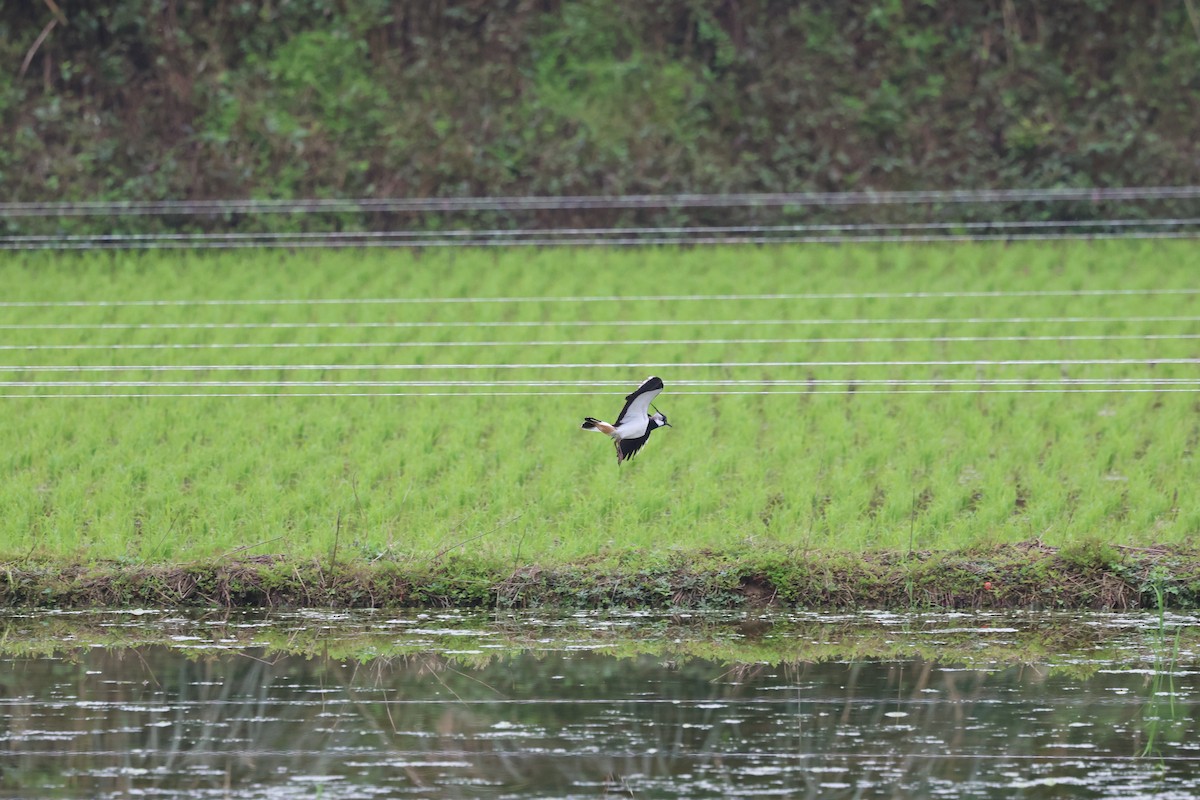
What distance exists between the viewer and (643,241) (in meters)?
14.6

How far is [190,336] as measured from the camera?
12.2m

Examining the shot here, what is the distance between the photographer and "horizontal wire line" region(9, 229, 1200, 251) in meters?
14.5

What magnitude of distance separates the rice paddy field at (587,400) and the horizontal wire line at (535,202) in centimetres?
63

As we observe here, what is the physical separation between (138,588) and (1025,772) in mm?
4189

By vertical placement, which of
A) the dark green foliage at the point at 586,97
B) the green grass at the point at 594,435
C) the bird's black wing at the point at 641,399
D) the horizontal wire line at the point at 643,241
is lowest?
the green grass at the point at 594,435

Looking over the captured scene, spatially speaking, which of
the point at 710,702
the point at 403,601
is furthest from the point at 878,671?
the point at 403,601

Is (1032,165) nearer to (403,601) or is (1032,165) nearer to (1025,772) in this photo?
(403,601)

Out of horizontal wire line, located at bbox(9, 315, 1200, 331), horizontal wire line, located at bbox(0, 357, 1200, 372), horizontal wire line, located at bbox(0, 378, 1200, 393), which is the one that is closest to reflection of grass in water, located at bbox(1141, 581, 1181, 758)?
horizontal wire line, located at bbox(0, 378, 1200, 393)

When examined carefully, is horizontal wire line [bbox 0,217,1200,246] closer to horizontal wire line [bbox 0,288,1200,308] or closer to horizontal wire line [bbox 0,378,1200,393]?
horizontal wire line [bbox 0,288,1200,308]

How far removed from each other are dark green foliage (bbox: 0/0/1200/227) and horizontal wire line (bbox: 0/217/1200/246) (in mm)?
368

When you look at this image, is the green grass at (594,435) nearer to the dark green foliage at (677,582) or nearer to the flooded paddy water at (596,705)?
the dark green foliage at (677,582)

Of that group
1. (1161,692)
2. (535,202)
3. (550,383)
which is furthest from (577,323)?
(1161,692)

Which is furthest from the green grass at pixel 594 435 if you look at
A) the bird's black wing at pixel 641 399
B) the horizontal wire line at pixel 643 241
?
the bird's black wing at pixel 641 399

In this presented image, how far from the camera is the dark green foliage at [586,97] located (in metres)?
15.3
